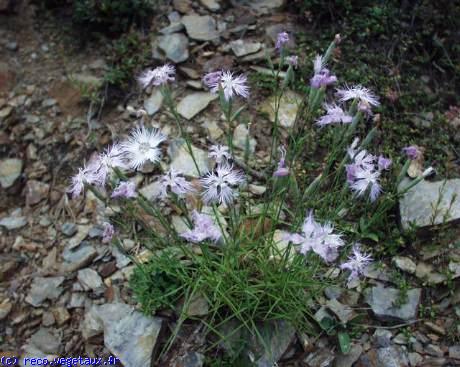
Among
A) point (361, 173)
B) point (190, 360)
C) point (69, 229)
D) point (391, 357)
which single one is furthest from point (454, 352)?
point (69, 229)

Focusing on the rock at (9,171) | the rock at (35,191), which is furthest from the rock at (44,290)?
the rock at (9,171)

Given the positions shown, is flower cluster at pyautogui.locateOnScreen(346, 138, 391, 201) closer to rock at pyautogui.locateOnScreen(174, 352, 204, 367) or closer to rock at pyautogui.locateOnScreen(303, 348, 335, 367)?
rock at pyautogui.locateOnScreen(303, 348, 335, 367)

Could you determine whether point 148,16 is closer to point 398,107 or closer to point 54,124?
point 54,124

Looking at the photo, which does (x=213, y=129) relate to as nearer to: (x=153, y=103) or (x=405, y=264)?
(x=153, y=103)

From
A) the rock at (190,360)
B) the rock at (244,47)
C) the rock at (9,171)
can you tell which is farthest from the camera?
the rock at (244,47)

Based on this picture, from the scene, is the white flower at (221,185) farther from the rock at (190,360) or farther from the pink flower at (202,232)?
the rock at (190,360)
